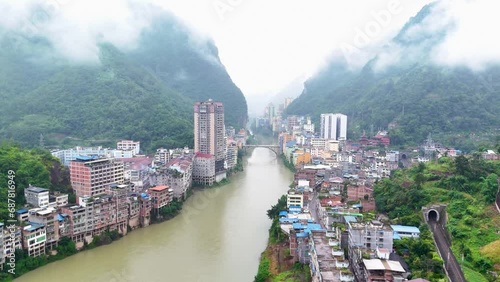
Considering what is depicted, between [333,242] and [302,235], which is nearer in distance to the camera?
[333,242]

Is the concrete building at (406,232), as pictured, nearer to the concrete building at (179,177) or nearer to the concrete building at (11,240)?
the concrete building at (179,177)

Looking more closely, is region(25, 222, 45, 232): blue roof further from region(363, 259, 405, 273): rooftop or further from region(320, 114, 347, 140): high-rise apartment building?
region(320, 114, 347, 140): high-rise apartment building

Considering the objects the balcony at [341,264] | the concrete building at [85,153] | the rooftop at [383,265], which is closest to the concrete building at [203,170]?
the concrete building at [85,153]

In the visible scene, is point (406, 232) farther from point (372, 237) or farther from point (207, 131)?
point (207, 131)

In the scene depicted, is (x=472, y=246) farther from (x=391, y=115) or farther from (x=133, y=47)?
(x=133, y=47)

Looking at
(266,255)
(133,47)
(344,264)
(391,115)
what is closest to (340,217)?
(266,255)

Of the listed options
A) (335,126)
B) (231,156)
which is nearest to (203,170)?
(231,156)

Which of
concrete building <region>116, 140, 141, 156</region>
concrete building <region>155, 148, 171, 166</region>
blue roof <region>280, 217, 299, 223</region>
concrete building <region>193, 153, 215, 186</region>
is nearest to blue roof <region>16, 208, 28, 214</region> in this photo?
blue roof <region>280, 217, 299, 223</region>
